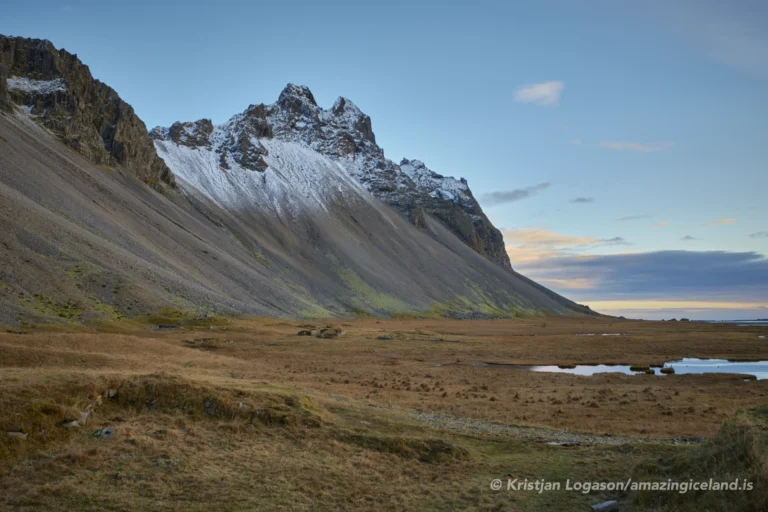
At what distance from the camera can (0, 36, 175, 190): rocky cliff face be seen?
471 ft

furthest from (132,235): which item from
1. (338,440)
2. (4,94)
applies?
(338,440)

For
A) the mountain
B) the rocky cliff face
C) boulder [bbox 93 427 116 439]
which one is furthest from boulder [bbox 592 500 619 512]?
the rocky cliff face

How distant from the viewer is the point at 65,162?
390 ft

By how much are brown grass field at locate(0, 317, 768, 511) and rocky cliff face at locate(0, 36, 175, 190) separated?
411 feet

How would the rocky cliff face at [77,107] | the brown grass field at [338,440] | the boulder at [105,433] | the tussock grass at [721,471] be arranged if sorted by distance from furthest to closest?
the rocky cliff face at [77,107], the boulder at [105,433], the brown grass field at [338,440], the tussock grass at [721,471]

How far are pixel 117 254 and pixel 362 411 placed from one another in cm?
7552

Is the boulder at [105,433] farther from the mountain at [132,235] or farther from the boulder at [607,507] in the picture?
the mountain at [132,235]

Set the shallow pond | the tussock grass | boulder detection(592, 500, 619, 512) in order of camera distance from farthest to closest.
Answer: the shallow pond, boulder detection(592, 500, 619, 512), the tussock grass

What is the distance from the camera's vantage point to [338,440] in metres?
22.4

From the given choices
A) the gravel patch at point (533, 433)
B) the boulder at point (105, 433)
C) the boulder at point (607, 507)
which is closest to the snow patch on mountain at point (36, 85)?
the boulder at point (105, 433)

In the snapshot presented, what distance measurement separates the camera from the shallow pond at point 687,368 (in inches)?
2334

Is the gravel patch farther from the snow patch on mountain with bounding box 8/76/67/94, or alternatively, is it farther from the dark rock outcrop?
the snow patch on mountain with bounding box 8/76/67/94

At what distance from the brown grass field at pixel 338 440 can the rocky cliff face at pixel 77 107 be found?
411 feet

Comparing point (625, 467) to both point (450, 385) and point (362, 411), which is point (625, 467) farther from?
point (450, 385)
